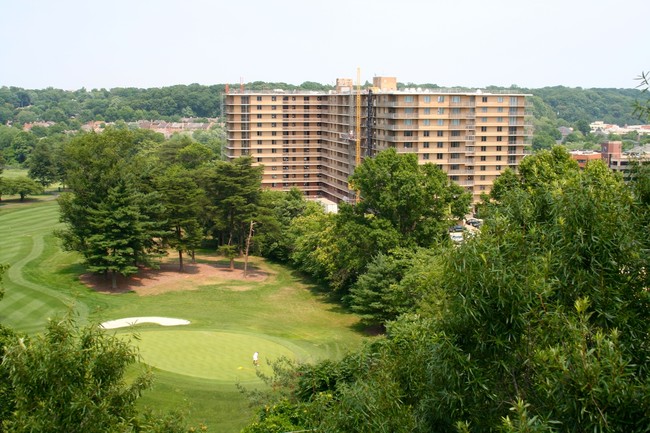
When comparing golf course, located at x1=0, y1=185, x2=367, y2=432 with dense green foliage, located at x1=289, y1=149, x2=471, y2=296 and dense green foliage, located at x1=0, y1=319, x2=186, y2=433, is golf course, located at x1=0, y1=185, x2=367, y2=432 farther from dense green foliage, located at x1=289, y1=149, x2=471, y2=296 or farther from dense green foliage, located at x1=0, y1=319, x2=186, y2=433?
dense green foliage, located at x1=0, y1=319, x2=186, y2=433

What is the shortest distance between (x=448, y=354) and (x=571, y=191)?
3457mm

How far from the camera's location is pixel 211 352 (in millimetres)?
33656

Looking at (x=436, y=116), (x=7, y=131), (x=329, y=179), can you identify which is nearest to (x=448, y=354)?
(x=436, y=116)

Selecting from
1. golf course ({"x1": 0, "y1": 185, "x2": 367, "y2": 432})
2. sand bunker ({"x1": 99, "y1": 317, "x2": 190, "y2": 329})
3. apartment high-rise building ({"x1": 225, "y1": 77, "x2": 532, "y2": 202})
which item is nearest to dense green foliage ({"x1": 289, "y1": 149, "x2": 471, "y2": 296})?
golf course ({"x1": 0, "y1": 185, "x2": 367, "y2": 432})

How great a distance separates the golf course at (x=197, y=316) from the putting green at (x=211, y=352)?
0.05m

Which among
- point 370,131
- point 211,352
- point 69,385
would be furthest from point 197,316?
point 370,131

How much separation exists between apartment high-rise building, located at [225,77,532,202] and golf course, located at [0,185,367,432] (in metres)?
20.5

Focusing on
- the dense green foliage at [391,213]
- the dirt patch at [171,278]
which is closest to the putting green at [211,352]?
the dense green foliage at [391,213]

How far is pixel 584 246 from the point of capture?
11.2 metres

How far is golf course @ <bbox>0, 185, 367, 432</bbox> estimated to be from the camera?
28594 millimetres

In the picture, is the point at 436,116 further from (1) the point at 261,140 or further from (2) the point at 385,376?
(2) the point at 385,376

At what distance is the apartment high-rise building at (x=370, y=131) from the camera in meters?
70.4

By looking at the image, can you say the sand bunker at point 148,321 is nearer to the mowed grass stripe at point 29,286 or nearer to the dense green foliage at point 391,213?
the mowed grass stripe at point 29,286

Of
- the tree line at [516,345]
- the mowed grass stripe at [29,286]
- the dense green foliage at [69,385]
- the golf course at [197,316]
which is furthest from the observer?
the mowed grass stripe at [29,286]
